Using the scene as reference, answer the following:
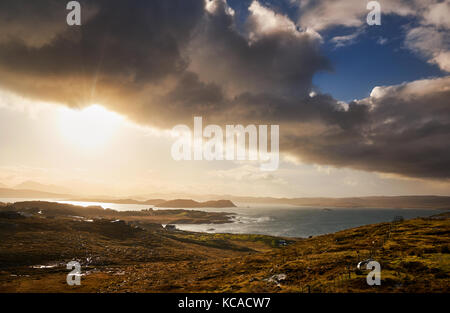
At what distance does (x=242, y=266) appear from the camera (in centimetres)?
4466

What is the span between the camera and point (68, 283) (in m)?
40.7

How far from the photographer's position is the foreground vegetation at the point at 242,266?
25859mm

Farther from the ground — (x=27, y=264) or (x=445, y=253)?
(x=445, y=253)

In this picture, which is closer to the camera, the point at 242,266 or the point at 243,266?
the point at 243,266

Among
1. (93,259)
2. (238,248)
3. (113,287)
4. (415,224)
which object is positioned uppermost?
(415,224)

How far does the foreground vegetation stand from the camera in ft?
84.8
